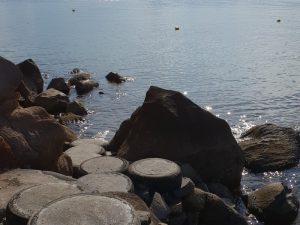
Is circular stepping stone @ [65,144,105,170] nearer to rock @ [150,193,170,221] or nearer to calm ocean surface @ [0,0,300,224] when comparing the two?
rock @ [150,193,170,221]

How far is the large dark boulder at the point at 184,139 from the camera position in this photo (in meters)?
15.4

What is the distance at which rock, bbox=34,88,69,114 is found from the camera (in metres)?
26.3

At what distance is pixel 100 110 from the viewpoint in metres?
28.9

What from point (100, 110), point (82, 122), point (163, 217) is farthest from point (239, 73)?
point (163, 217)

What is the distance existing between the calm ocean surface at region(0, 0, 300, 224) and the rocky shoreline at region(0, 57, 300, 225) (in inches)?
93.3

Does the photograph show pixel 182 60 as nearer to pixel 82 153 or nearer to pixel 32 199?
pixel 82 153

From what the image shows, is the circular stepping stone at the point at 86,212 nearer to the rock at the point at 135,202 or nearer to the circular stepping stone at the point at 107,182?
the rock at the point at 135,202

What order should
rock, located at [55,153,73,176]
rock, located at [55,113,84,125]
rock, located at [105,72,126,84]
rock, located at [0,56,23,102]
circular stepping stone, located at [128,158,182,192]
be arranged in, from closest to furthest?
circular stepping stone, located at [128,158,182,192] < rock, located at [55,153,73,176] < rock, located at [0,56,23,102] < rock, located at [55,113,84,125] < rock, located at [105,72,126,84]

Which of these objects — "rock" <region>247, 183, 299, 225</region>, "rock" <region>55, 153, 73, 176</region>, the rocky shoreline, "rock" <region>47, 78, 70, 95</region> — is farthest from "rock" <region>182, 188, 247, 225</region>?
"rock" <region>47, 78, 70, 95</region>

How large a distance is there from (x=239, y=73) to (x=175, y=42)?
20.0m

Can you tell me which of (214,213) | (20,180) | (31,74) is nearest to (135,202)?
(20,180)

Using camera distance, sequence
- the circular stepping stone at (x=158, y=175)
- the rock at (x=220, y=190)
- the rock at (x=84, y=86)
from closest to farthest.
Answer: the circular stepping stone at (x=158, y=175), the rock at (x=220, y=190), the rock at (x=84, y=86)

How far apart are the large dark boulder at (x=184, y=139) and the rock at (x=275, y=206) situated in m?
1.55

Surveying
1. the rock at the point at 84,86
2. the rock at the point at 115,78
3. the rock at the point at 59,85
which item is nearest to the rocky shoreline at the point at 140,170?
the rock at the point at 59,85
